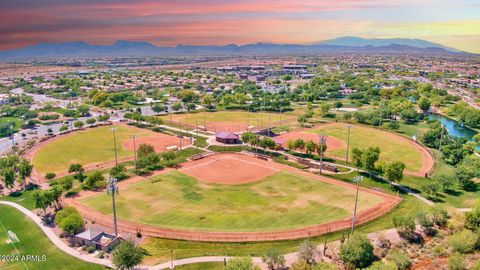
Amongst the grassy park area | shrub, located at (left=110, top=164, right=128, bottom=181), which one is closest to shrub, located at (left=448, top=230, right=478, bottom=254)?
shrub, located at (left=110, top=164, right=128, bottom=181)

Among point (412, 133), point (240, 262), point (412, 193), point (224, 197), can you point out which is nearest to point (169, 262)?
point (240, 262)

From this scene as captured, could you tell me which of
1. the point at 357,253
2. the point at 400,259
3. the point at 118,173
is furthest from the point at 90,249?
the point at 400,259

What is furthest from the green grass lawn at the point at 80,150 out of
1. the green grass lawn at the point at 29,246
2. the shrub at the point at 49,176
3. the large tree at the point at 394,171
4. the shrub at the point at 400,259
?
the shrub at the point at 400,259

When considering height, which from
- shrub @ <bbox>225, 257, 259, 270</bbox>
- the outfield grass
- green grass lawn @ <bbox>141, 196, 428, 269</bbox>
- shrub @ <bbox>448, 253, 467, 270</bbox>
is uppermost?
shrub @ <bbox>225, 257, 259, 270</bbox>

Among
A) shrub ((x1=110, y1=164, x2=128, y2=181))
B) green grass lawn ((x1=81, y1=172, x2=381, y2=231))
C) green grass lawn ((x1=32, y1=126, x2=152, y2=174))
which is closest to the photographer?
green grass lawn ((x1=81, y1=172, x2=381, y2=231))

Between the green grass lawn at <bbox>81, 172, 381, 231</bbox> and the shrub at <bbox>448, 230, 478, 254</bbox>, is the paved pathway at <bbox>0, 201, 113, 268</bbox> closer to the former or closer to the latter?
the green grass lawn at <bbox>81, 172, 381, 231</bbox>

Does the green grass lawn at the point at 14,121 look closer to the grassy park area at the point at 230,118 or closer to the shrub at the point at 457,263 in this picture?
the grassy park area at the point at 230,118
